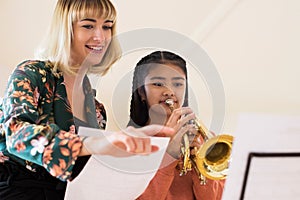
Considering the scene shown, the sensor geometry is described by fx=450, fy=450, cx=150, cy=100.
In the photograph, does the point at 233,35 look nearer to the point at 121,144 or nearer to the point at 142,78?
the point at 142,78

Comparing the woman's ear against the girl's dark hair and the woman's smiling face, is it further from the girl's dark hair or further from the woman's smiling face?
the woman's smiling face

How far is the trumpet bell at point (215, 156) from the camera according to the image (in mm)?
895

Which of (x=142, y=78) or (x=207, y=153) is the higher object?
(x=142, y=78)

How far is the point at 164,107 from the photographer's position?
100 cm

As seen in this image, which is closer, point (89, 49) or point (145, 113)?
point (89, 49)

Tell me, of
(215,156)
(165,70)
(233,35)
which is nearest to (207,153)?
(215,156)

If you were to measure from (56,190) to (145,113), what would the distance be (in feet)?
1.05

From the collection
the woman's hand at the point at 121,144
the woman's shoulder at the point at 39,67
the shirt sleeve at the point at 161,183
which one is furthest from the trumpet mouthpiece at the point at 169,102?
the woman's hand at the point at 121,144

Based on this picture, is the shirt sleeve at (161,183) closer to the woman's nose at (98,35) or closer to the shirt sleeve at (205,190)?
the shirt sleeve at (205,190)

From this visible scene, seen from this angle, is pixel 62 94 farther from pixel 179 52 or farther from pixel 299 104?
pixel 299 104

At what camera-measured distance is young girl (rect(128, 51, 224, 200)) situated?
0.97 meters

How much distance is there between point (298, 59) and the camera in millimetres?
1484

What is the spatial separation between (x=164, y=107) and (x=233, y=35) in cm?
73

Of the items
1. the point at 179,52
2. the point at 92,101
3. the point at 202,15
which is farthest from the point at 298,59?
the point at 92,101
